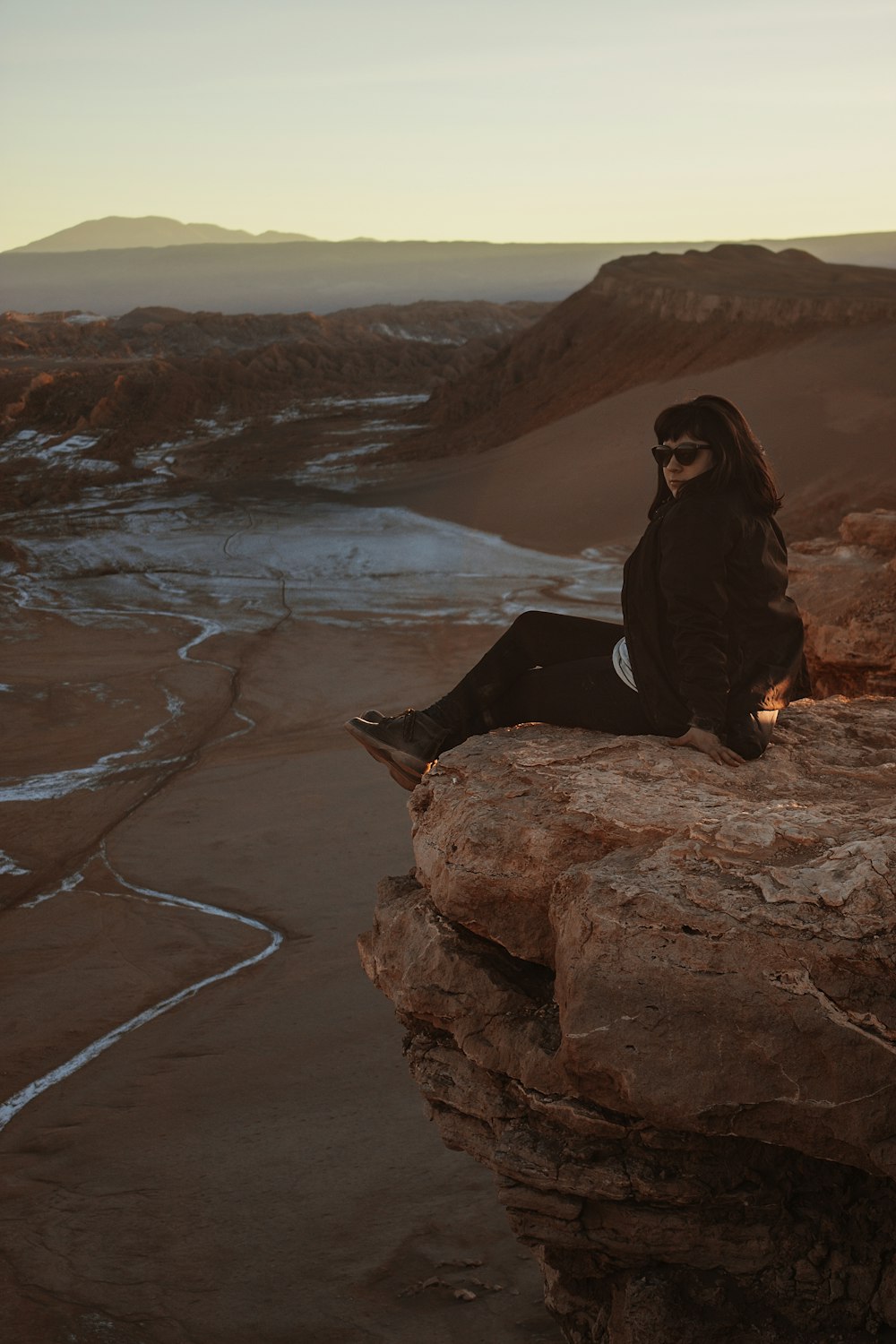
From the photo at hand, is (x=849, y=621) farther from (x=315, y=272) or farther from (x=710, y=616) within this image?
(x=315, y=272)

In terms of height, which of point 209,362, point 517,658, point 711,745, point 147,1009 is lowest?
point 147,1009

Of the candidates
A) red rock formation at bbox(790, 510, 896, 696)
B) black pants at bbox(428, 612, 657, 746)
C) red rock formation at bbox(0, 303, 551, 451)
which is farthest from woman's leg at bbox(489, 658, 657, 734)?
red rock formation at bbox(0, 303, 551, 451)

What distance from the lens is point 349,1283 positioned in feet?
9.68

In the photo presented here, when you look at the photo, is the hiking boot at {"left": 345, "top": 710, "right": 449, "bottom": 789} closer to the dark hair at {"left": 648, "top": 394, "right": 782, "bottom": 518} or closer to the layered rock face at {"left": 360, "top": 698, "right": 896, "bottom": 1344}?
the layered rock face at {"left": 360, "top": 698, "right": 896, "bottom": 1344}

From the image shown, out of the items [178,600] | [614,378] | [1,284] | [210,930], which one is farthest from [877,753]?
[1,284]

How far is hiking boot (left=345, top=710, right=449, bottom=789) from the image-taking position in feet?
10.3

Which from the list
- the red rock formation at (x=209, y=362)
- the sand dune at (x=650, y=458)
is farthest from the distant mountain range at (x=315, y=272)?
the sand dune at (x=650, y=458)

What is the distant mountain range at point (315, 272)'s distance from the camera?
92938 mm

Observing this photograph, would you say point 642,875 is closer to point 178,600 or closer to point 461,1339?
point 461,1339

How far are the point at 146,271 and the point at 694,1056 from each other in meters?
119

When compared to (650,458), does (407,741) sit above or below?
below

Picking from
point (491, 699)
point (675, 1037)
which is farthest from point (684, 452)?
point (675, 1037)

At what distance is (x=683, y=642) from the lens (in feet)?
9.12

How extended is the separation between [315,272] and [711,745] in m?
112
